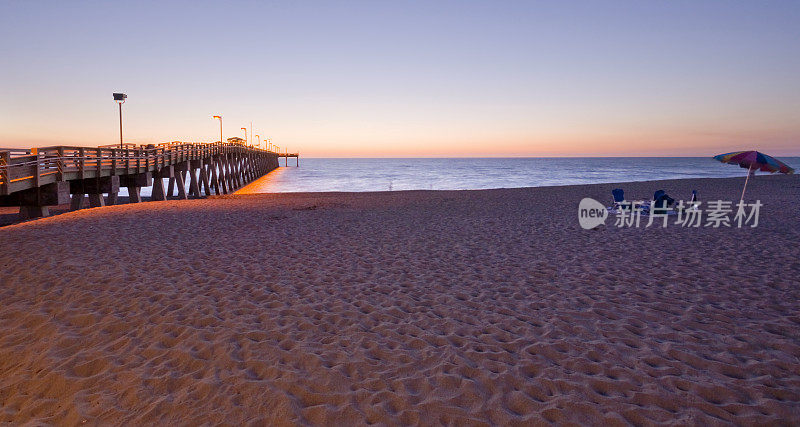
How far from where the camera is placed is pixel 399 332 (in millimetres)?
4266

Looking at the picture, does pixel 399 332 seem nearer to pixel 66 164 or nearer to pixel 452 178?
pixel 66 164

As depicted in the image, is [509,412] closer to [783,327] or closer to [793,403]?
[793,403]

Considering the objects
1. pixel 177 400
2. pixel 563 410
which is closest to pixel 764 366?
pixel 563 410

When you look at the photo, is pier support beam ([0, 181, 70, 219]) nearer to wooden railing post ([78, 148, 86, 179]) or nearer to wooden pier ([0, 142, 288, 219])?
wooden pier ([0, 142, 288, 219])

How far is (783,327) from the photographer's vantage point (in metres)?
4.30

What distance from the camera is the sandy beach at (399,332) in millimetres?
3016

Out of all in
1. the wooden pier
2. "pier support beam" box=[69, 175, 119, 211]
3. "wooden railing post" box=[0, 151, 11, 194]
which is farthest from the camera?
"pier support beam" box=[69, 175, 119, 211]

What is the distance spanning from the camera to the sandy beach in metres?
3.02

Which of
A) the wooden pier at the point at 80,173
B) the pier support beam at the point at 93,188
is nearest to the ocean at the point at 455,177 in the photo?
the wooden pier at the point at 80,173

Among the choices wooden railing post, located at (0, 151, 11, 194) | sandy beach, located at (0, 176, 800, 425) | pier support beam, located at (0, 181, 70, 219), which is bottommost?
sandy beach, located at (0, 176, 800, 425)

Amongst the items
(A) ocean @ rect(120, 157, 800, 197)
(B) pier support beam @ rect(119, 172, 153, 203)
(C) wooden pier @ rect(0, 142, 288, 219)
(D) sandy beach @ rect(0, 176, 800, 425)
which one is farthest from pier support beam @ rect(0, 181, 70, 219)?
(A) ocean @ rect(120, 157, 800, 197)

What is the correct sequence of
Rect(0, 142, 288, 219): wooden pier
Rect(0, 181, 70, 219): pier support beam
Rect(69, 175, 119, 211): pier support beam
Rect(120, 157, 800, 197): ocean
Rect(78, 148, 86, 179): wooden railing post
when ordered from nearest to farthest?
1. Rect(0, 142, 288, 219): wooden pier
2. Rect(0, 181, 70, 219): pier support beam
3. Rect(78, 148, 86, 179): wooden railing post
4. Rect(69, 175, 119, 211): pier support beam
5. Rect(120, 157, 800, 197): ocean

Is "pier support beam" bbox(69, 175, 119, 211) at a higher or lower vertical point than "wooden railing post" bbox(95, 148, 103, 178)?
lower

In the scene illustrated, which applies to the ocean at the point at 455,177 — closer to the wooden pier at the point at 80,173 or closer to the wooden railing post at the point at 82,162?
the wooden pier at the point at 80,173
